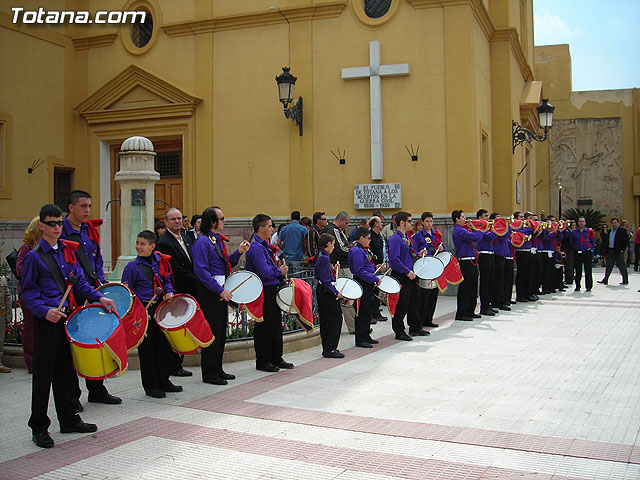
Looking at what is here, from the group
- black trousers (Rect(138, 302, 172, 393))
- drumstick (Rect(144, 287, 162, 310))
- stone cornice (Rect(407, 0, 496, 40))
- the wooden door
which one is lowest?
black trousers (Rect(138, 302, 172, 393))

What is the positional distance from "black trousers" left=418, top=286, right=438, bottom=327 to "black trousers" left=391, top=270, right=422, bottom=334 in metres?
0.56

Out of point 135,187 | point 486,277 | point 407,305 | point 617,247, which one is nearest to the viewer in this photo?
point 407,305

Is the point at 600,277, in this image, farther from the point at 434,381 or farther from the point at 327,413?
the point at 327,413

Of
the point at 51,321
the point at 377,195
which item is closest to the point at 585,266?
the point at 377,195

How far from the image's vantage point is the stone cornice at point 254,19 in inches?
690

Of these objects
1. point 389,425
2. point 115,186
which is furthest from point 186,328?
point 115,186

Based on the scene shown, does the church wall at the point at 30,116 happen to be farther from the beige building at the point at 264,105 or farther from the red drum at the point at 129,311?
the red drum at the point at 129,311

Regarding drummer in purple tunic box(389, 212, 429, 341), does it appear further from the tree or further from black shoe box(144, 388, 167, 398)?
the tree

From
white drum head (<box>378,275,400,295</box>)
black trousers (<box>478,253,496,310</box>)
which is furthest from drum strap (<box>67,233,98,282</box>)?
black trousers (<box>478,253,496,310</box>)

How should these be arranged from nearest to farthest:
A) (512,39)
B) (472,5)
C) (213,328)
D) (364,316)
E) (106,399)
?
(106,399)
(213,328)
(364,316)
(472,5)
(512,39)

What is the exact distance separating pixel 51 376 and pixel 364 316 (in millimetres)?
5130

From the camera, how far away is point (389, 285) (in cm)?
998

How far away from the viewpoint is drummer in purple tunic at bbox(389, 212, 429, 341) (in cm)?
1042

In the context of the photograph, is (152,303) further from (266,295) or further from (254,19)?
(254,19)
